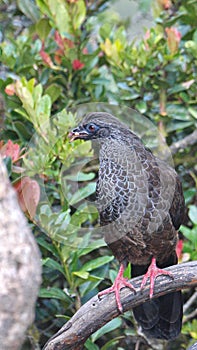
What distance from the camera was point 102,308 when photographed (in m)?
3.54

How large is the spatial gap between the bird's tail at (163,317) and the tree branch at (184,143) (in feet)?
3.25

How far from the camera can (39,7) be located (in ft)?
15.9

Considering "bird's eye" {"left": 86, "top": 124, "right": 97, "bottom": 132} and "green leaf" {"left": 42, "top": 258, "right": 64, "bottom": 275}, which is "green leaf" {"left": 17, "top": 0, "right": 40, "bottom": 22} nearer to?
"bird's eye" {"left": 86, "top": 124, "right": 97, "bottom": 132}

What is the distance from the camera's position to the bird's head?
3.73 meters

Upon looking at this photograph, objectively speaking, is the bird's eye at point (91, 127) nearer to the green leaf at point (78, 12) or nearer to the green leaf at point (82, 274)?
the green leaf at point (82, 274)

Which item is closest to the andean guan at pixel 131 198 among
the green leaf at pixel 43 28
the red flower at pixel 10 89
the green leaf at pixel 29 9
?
the red flower at pixel 10 89

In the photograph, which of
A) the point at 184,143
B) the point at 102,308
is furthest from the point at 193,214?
the point at 102,308

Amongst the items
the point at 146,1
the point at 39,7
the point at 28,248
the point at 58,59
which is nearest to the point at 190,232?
the point at 58,59

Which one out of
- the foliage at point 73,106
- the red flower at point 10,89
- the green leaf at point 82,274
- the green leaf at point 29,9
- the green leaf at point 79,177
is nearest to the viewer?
the green leaf at point 82,274

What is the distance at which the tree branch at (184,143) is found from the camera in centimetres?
483

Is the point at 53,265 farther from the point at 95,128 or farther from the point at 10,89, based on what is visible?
the point at 10,89

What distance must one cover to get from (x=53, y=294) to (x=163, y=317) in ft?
2.17

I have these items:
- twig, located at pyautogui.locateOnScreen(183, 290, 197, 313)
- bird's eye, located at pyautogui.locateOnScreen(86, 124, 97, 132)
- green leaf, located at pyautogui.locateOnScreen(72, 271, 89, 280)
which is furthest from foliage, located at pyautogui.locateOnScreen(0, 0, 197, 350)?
bird's eye, located at pyautogui.locateOnScreen(86, 124, 97, 132)

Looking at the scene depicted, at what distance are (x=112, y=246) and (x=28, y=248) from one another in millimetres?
2044
